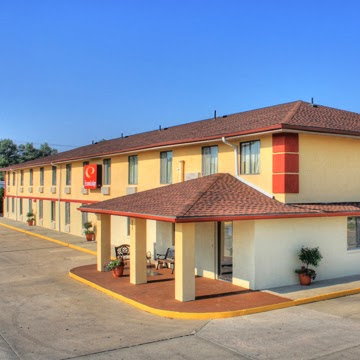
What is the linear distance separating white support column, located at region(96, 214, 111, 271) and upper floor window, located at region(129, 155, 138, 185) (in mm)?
5570

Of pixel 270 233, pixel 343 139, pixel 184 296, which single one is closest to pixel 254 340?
pixel 184 296

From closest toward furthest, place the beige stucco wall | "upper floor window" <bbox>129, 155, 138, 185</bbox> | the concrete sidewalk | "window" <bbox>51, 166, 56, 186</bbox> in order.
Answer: the beige stucco wall, "upper floor window" <bbox>129, 155, 138, 185</bbox>, the concrete sidewalk, "window" <bbox>51, 166, 56, 186</bbox>

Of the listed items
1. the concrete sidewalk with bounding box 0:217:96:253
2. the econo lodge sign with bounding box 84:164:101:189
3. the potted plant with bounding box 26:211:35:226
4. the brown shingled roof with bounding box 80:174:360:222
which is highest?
the econo lodge sign with bounding box 84:164:101:189

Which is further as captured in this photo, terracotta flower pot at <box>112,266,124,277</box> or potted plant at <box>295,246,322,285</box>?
terracotta flower pot at <box>112,266,124,277</box>

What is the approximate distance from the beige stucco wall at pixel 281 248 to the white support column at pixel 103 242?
5281 mm

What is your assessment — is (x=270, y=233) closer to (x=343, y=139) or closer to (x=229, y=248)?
(x=229, y=248)

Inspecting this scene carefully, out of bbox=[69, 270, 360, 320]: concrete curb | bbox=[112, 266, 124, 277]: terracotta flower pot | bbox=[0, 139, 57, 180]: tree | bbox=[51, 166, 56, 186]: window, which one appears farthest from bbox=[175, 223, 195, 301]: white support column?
bbox=[0, 139, 57, 180]: tree

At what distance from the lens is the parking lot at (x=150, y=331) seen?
26.5 ft

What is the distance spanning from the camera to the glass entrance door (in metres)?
14.9

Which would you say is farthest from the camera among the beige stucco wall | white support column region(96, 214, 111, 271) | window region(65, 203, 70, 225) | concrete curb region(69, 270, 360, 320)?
window region(65, 203, 70, 225)

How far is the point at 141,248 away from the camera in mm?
13977

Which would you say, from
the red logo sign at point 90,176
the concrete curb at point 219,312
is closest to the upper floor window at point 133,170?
the red logo sign at point 90,176

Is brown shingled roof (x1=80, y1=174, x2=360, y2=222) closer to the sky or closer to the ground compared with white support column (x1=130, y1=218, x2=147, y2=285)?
closer to the sky

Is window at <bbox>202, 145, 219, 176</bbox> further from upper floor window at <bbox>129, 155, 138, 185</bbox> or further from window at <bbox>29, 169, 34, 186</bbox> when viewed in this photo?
window at <bbox>29, 169, 34, 186</bbox>
